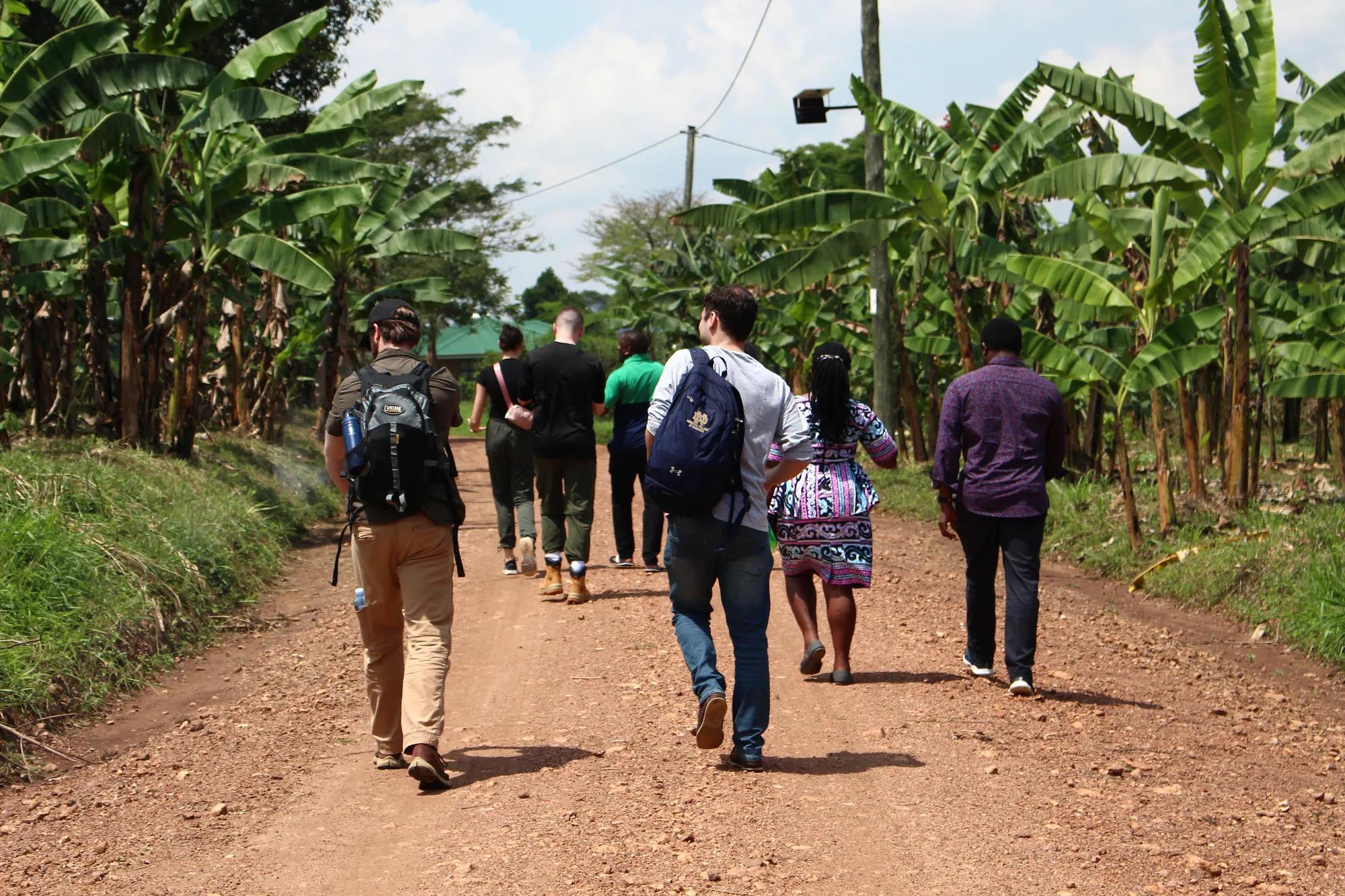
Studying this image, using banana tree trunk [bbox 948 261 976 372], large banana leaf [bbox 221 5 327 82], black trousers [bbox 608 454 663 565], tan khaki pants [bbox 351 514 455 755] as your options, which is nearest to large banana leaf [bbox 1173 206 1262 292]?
banana tree trunk [bbox 948 261 976 372]

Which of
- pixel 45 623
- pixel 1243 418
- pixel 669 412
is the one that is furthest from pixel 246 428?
pixel 669 412

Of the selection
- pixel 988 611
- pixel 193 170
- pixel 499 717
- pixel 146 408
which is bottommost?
pixel 499 717

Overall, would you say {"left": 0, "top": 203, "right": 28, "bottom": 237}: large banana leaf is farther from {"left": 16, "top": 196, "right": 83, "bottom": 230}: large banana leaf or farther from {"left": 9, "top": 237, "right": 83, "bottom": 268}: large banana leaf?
{"left": 9, "top": 237, "right": 83, "bottom": 268}: large banana leaf

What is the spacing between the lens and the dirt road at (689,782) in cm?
455

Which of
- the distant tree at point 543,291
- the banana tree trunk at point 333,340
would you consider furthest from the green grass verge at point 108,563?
the distant tree at point 543,291

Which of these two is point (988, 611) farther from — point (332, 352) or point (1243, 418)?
point (332, 352)

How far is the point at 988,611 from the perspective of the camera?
7.45 meters

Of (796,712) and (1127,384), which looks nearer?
(796,712)

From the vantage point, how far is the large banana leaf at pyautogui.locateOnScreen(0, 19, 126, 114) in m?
11.8

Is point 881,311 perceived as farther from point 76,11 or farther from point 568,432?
point 76,11

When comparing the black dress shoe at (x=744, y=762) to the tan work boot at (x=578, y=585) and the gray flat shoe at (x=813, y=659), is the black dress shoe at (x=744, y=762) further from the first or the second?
the tan work boot at (x=578, y=585)

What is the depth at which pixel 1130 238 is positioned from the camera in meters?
13.0

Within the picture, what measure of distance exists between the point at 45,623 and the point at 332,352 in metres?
11.4

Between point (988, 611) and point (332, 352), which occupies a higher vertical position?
point (332, 352)
